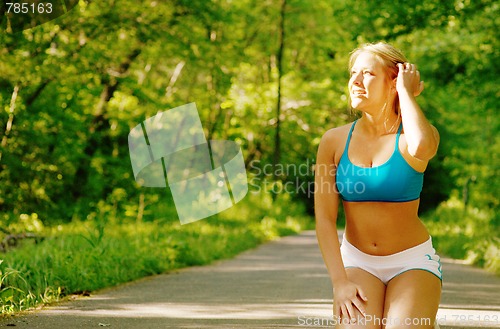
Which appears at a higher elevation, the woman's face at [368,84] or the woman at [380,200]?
the woman's face at [368,84]

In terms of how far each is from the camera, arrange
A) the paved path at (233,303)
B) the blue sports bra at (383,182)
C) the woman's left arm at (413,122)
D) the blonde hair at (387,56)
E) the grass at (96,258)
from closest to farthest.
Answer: the woman's left arm at (413,122), the blue sports bra at (383,182), the blonde hair at (387,56), the paved path at (233,303), the grass at (96,258)

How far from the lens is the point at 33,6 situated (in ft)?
59.2

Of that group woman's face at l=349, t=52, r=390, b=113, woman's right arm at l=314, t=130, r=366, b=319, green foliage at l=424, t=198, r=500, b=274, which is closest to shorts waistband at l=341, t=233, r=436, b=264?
woman's right arm at l=314, t=130, r=366, b=319

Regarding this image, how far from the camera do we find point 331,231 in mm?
3887

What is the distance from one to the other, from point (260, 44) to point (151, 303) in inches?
1333

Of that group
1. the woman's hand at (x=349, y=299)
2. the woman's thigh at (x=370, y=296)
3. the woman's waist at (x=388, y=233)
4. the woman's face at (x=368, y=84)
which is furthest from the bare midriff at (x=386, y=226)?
the woman's face at (x=368, y=84)

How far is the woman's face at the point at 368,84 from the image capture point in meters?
3.88

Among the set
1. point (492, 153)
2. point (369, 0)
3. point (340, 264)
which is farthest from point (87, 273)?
point (492, 153)

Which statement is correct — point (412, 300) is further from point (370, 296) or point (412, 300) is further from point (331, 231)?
point (331, 231)

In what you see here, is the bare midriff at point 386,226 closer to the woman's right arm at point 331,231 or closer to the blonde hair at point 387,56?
the woman's right arm at point 331,231

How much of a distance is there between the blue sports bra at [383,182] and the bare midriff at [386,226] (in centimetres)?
4

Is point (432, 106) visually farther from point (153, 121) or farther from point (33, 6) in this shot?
point (33, 6)

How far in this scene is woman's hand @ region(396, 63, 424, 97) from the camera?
3768 millimetres

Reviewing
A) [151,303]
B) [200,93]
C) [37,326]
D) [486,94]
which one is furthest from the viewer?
[200,93]
